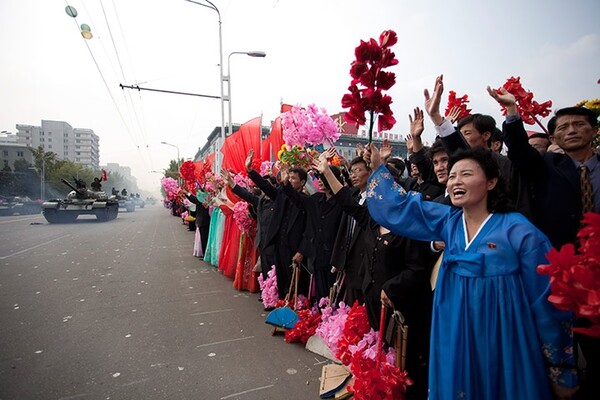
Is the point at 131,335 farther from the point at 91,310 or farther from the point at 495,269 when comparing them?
the point at 495,269

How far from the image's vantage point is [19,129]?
290 feet

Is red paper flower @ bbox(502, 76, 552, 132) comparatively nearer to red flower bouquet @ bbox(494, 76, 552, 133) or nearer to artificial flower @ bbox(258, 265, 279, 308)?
red flower bouquet @ bbox(494, 76, 552, 133)

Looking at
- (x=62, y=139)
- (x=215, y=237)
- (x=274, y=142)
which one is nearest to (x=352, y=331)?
(x=274, y=142)

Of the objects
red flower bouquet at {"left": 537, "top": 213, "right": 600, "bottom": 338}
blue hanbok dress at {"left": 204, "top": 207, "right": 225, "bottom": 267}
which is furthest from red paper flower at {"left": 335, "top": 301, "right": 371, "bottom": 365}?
blue hanbok dress at {"left": 204, "top": 207, "right": 225, "bottom": 267}

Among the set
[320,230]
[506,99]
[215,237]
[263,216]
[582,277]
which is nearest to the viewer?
Answer: [582,277]

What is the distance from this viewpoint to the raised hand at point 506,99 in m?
1.95

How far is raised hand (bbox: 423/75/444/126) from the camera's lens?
2125 millimetres

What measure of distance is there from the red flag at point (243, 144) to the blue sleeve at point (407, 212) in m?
4.30

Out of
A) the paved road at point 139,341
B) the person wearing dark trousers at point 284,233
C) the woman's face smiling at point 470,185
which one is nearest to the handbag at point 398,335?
the paved road at point 139,341

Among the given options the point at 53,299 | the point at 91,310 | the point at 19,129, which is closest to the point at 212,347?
the point at 91,310

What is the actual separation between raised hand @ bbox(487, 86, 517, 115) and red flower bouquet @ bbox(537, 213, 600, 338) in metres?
1.01

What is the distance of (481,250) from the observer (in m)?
1.66

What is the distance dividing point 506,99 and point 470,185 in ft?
2.19

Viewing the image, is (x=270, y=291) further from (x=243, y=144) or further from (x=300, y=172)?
(x=243, y=144)
